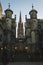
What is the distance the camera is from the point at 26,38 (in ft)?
186

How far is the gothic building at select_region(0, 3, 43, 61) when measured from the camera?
50.1 metres

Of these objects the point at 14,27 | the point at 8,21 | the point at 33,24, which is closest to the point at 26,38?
the point at 33,24

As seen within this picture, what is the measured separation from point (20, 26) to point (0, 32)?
31.6 meters

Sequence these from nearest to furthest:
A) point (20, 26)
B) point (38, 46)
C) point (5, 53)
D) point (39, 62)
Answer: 1. point (39, 62)
2. point (5, 53)
3. point (38, 46)
4. point (20, 26)

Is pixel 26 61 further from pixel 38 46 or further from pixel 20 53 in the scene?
pixel 38 46

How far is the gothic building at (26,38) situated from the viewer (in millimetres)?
50094

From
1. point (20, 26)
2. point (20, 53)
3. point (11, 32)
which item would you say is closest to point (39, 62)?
point (20, 53)

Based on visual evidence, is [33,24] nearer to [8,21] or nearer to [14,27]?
[14,27]

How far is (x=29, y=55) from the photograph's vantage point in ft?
162

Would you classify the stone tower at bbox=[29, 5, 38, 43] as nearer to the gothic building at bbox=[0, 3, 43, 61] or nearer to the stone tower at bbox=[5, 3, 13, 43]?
the gothic building at bbox=[0, 3, 43, 61]

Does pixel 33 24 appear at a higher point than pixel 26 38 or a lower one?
higher

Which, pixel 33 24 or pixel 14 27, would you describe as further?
pixel 14 27

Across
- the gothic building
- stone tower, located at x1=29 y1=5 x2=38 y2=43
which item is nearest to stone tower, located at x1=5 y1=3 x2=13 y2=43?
the gothic building

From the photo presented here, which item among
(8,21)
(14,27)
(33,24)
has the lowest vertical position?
(14,27)
